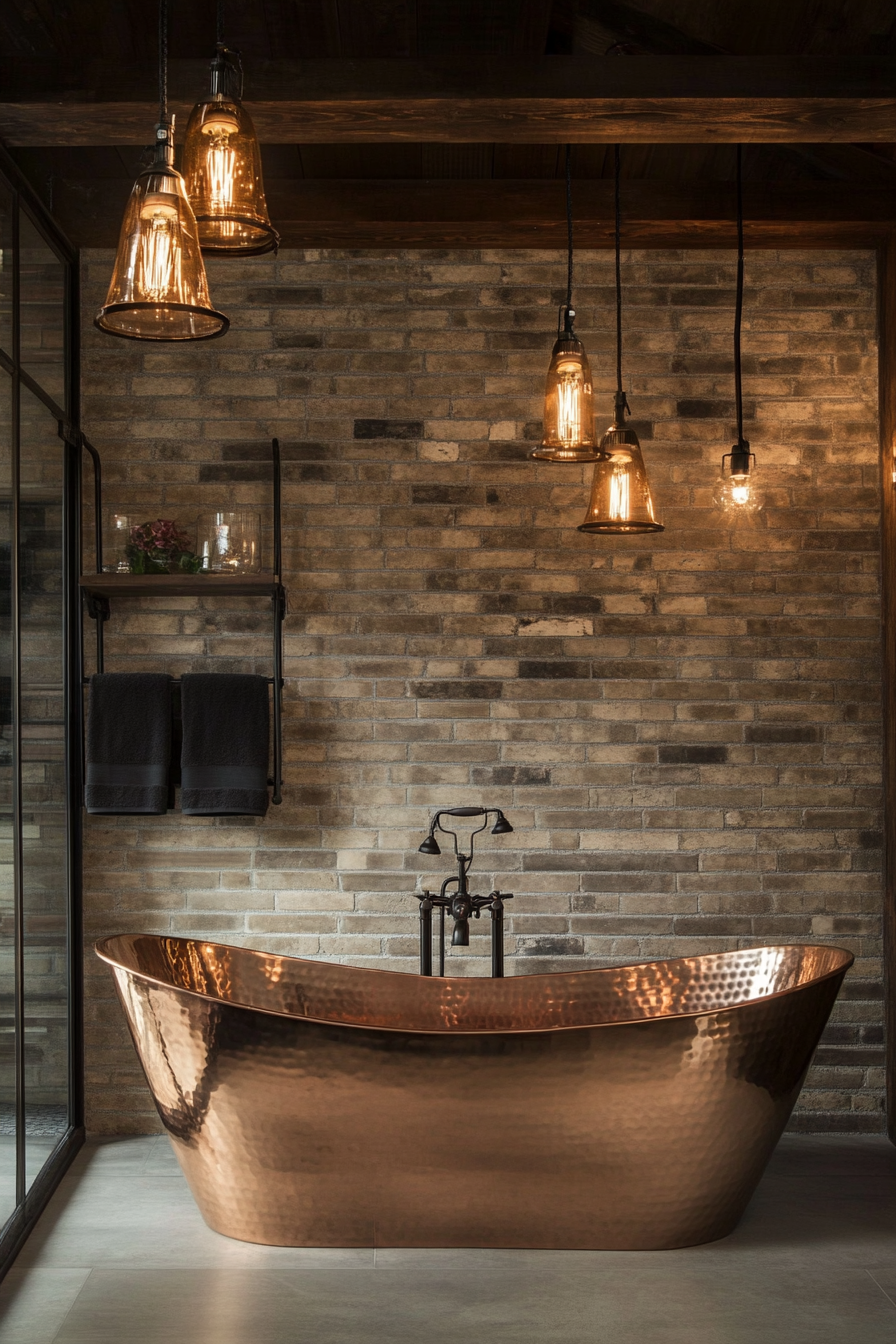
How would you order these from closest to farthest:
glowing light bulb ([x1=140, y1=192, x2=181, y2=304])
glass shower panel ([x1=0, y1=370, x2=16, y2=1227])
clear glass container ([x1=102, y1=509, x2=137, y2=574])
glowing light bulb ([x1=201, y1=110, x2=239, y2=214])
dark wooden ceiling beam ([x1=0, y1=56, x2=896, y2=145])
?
1. glowing light bulb ([x1=140, y1=192, x2=181, y2=304])
2. glowing light bulb ([x1=201, y1=110, x2=239, y2=214])
3. dark wooden ceiling beam ([x1=0, y1=56, x2=896, y2=145])
4. glass shower panel ([x1=0, y1=370, x2=16, y2=1227])
5. clear glass container ([x1=102, y1=509, x2=137, y2=574])

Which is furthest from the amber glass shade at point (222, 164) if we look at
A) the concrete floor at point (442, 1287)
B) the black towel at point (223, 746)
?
the concrete floor at point (442, 1287)

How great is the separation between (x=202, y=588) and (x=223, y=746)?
0.47 metres

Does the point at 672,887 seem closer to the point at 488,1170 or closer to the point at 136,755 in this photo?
the point at 488,1170

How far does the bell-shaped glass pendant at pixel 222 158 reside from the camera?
1779 mm

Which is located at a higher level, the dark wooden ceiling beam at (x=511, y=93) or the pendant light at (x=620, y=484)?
the dark wooden ceiling beam at (x=511, y=93)

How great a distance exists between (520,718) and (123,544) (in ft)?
4.31

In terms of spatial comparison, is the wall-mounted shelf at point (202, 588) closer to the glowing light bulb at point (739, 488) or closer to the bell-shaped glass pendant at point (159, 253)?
the glowing light bulb at point (739, 488)

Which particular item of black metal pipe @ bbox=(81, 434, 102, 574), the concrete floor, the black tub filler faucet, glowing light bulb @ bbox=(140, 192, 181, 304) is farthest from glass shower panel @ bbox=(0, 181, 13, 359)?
the concrete floor

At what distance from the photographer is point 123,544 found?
11.8 ft

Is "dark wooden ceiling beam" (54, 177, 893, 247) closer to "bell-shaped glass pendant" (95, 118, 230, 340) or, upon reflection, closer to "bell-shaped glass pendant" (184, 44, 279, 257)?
"bell-shaped glass pendant" (184, 44, 279, 257)

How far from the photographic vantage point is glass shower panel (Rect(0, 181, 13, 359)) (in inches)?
113

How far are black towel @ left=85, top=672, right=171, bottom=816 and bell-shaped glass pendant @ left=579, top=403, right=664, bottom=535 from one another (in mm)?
1430

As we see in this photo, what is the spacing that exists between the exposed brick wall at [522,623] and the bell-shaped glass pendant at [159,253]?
206 cm

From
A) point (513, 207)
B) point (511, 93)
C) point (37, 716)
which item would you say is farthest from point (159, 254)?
point (513, 207)
